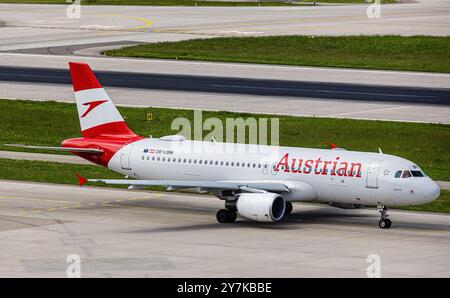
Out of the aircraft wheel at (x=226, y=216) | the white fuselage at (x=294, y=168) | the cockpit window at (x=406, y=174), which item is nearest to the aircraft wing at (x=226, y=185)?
the white fuselage at (x=294, y=168)

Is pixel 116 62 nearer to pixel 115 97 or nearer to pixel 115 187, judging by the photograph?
pixel 115 97

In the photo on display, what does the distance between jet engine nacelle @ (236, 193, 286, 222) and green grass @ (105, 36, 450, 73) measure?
181 feet

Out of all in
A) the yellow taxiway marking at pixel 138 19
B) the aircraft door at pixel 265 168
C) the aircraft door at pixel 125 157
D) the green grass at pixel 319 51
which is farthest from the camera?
the yellow taxiway marking at pixel 138 19

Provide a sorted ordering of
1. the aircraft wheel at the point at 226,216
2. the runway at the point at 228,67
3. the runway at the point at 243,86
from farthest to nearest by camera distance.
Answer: the runway at the point at 243,86 < the runway at the point at 228,67 < the aircraft wheel at the point at 226,216

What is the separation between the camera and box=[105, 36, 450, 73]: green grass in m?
110

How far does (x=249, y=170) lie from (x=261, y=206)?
3.56m

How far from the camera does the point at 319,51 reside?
115625 mm

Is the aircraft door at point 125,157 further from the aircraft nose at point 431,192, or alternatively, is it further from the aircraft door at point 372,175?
the aircraft nose at point 431,192

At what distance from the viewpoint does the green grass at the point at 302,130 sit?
2884 inches

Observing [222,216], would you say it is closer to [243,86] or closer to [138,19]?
[243,86]

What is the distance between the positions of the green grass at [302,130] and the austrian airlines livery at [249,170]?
39.7ft

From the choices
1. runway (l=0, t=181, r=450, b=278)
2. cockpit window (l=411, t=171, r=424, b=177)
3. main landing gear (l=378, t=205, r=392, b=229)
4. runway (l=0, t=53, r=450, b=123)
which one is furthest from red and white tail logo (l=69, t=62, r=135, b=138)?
runway (l=0, t=53, r=450, b=123)

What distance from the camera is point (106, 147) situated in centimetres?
6050

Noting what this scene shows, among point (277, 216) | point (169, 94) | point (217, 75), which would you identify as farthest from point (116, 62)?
point (277, 216)
